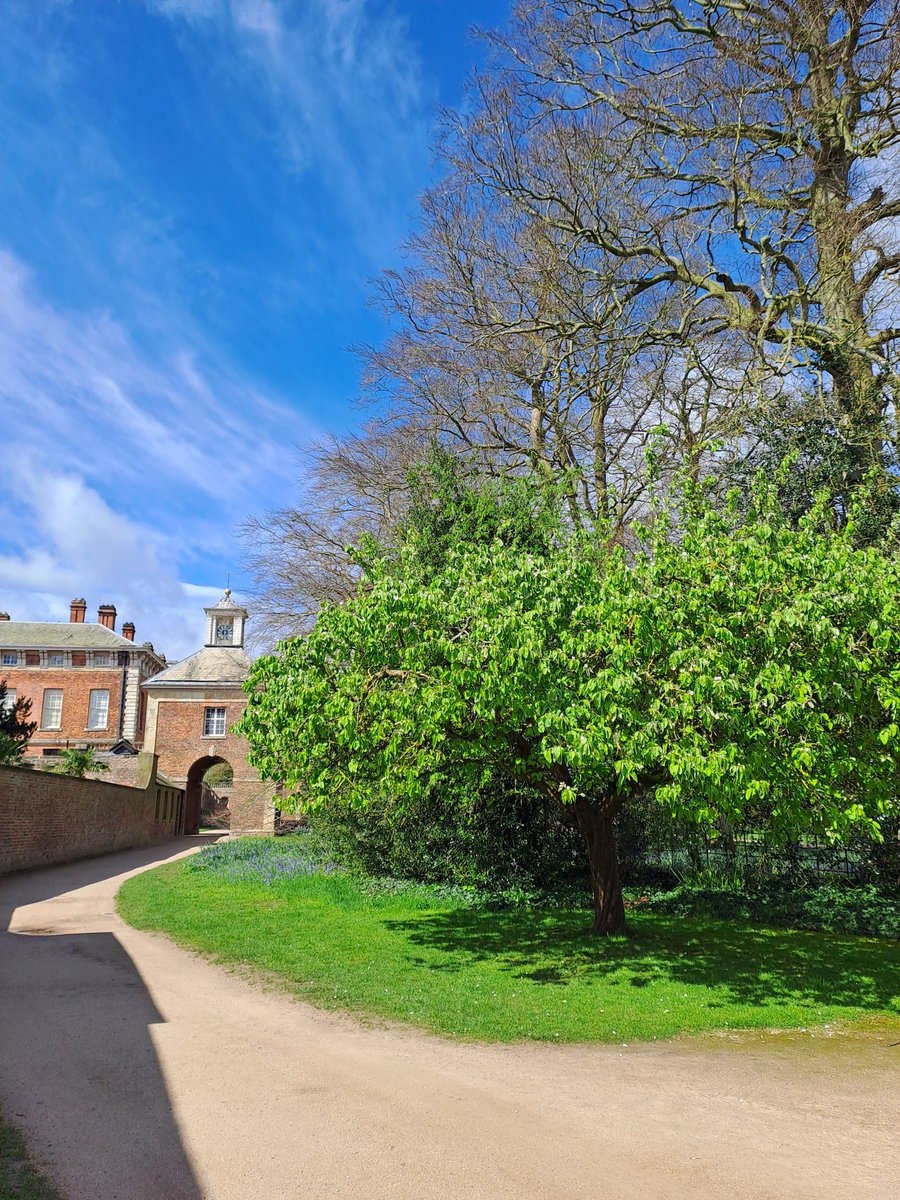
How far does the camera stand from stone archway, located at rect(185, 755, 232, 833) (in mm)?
39850

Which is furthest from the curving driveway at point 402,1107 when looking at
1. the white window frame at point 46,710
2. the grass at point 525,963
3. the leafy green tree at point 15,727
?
the white window frame at point 46,710

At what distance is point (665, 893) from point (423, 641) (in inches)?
398

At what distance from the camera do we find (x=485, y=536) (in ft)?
49.3

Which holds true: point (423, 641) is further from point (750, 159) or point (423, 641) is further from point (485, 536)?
point (750, 159)

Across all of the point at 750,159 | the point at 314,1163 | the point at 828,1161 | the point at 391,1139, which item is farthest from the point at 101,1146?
the point at 750,159

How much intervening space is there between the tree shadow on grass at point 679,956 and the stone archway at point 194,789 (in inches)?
1139

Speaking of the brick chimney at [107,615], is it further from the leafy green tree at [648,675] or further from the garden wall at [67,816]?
the leafy green tree at [648,675]

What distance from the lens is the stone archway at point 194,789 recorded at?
39.8 meters

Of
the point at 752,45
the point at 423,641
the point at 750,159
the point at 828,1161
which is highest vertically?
the point at 752,45

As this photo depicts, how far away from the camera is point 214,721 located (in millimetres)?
40188

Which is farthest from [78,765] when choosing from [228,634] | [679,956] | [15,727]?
[679,956]

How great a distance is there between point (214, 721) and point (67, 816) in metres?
19.2

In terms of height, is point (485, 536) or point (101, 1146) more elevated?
point (485, 536)

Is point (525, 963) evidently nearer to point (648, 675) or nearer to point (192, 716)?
point (648, 675)
